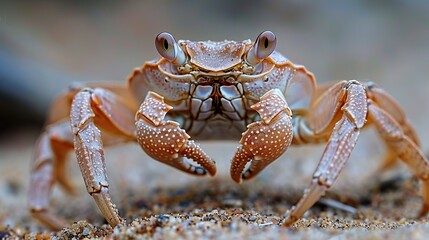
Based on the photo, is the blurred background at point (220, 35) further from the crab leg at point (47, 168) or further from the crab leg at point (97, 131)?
the crab leg at point (97, 131)

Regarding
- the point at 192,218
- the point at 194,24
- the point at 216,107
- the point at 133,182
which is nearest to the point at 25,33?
the point at 194,24

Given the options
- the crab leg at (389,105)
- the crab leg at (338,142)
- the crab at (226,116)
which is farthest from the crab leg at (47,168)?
the crab leg at (389,105)

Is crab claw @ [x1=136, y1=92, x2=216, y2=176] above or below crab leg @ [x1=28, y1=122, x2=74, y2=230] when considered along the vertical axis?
above

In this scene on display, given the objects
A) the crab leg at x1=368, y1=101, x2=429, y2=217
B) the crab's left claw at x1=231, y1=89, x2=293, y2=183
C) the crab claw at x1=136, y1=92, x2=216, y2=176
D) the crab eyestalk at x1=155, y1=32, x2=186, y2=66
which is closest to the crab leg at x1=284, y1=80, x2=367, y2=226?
the crab's left claw at x1=231, y1=89, x2=293, y2=183

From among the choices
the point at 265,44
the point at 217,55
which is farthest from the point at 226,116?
the point at 265,44

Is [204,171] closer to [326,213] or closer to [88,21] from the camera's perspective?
[326,213]

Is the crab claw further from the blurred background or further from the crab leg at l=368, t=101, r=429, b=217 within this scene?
the blurred background

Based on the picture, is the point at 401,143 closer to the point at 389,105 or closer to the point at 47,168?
the point at 389,105
